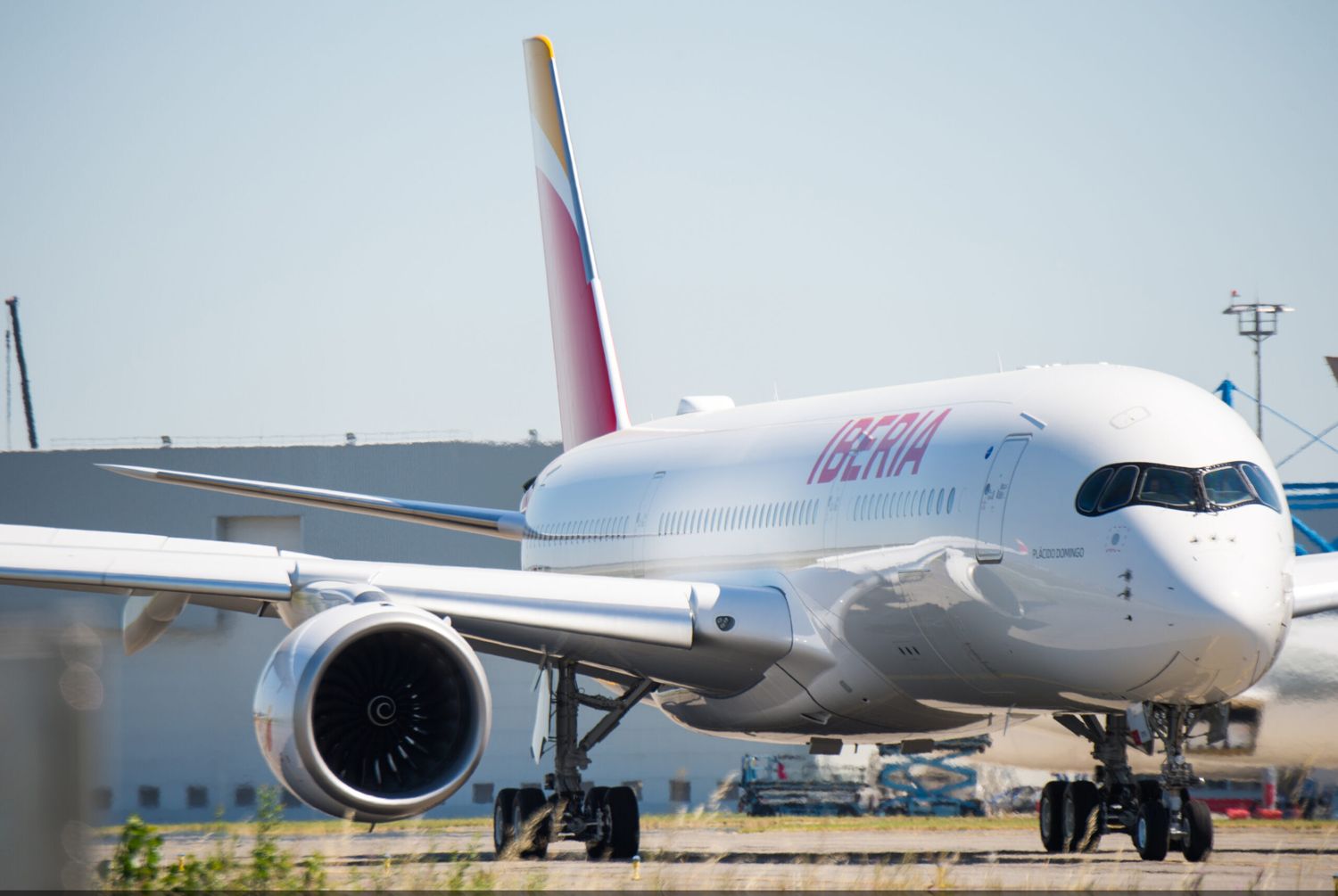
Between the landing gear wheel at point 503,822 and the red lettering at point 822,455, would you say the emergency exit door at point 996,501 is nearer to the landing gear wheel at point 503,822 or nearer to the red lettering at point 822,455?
the red lettering at point 822,455

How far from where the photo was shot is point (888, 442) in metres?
15.9

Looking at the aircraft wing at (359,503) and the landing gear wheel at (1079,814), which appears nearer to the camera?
the landing gear wheel at (1079,814)

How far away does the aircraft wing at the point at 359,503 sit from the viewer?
786 inches

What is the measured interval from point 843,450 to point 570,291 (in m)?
8.97

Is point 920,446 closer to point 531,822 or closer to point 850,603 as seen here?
point 850,603

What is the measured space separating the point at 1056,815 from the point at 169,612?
24.5 ft

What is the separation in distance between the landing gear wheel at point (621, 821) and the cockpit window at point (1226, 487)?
22.5ft

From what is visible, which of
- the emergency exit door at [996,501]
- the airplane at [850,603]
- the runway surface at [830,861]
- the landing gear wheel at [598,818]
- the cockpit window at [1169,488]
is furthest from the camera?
the landing gear wheel at [598,818]

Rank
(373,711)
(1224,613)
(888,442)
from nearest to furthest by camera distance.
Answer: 1. (1224,613)
2. (373,711)
3. (888,442)

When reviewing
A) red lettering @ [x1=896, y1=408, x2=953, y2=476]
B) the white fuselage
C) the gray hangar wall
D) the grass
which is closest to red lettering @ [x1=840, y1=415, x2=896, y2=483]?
the white fuselage

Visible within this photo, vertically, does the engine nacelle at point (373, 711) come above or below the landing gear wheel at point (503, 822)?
above

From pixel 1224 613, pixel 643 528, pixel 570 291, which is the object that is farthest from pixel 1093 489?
pixel 570 291

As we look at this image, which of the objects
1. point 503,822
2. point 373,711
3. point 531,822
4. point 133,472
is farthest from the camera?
point 133,472

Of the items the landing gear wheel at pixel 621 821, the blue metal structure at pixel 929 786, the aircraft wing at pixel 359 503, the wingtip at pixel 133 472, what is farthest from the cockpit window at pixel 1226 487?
the blue metal structure at pixel 929 786
